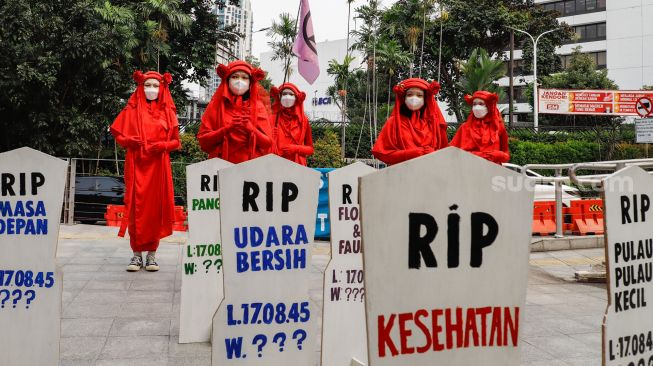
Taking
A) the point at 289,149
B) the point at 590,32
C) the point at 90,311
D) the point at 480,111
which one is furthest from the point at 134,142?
the point at 590,32

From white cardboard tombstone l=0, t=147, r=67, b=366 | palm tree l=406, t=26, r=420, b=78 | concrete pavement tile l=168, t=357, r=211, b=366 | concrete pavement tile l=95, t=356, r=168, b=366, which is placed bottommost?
concrete pavement tile l=168, t=357, r=211, b=366

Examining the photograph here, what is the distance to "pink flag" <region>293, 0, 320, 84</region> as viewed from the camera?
16.7 metres

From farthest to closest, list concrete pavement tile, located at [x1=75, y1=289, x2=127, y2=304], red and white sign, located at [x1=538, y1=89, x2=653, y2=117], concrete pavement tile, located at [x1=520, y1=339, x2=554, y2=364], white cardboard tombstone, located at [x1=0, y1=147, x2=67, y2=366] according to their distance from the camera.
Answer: red and white sign, located at [x1=538, y1=89, x2=653, y2=117]
concrete pavement tile, located at [x1=75, y1=289, x2=127, y2=304]
concrete pavement tile, located at [x1=520, y1=339, x2=554, y2=364]
white cardboard tombstone, located at [x1=0, y1=147, x2=67, y2=366]

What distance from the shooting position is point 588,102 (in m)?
33.7

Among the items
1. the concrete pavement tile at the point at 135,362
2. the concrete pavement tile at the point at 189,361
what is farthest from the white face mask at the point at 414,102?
the concrete pavement tile at the point at 135,362

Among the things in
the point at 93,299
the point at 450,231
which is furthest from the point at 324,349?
the point at 93,299

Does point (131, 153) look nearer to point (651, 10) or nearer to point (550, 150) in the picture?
point (550, 150)

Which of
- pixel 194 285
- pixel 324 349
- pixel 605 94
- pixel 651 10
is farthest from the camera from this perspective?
pixel 651 10

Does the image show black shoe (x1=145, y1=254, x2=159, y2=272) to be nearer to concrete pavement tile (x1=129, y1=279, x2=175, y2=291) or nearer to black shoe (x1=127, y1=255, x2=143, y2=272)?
black shoe (x1=127, y1=255, x2=143, y2=272)

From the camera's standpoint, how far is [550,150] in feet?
90.3

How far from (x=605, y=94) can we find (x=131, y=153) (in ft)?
109

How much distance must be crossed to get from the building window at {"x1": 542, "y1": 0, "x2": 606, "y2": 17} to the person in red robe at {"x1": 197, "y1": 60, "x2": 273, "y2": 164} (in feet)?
156

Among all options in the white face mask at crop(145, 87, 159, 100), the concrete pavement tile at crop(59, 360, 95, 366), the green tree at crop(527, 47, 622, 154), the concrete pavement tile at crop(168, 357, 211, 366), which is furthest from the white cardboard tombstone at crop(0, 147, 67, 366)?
the green tree at crop(527, 47, 622, 154)

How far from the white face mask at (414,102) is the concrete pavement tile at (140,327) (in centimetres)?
323
